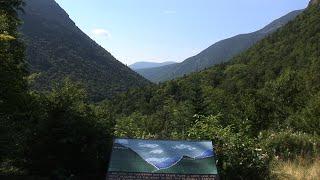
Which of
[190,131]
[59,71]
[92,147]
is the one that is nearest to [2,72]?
[92,147]

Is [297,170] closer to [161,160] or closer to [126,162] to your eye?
[161,160]

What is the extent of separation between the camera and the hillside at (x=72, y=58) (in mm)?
89312

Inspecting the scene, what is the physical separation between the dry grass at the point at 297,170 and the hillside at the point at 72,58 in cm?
6475

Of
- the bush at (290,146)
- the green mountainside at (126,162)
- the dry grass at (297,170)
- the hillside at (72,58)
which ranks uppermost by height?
the hillside at (72,58)

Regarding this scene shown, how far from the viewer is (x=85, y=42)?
123250 millimetres

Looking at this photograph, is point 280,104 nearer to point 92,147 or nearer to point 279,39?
point 92,147

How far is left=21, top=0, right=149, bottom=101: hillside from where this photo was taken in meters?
89.3

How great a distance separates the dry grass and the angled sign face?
6.75 ft

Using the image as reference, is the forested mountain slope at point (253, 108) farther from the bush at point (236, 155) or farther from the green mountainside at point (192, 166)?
the green mountainside at point (192, 166)

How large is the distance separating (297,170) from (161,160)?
11.0 feet

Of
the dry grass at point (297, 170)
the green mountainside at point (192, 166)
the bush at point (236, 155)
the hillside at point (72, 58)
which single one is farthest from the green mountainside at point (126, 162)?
the hillside at point (72, 58)

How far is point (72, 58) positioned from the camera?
103 metres

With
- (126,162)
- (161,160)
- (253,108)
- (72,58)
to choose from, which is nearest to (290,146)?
(161,160)

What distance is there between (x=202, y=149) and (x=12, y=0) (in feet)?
41.5
